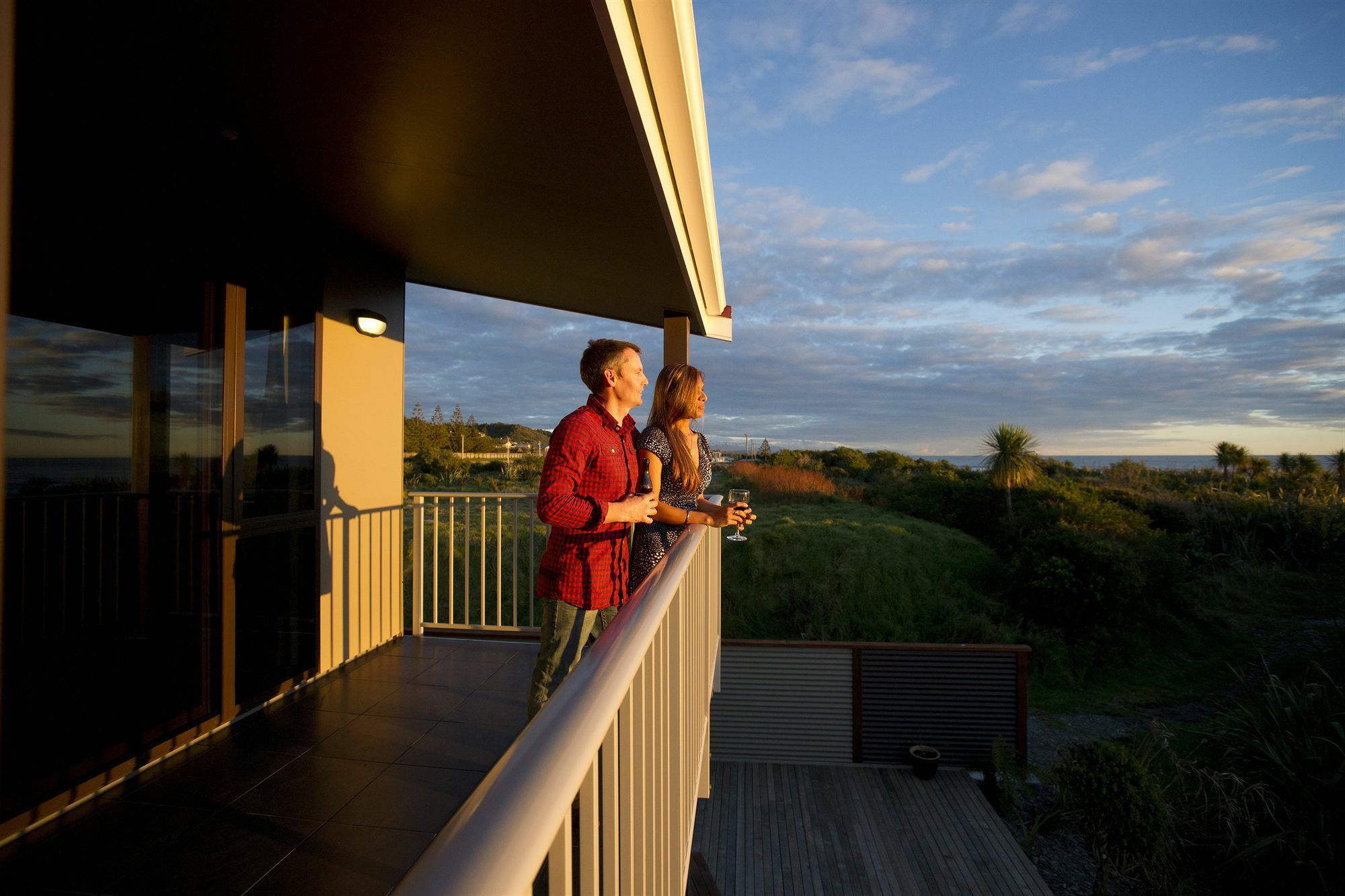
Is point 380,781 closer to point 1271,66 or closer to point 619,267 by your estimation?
point 619,267

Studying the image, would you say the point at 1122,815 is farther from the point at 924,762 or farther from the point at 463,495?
the point at 463,495

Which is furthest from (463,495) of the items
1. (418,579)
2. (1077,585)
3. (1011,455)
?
(1011,455)

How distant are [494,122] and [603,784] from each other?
7.34 feet

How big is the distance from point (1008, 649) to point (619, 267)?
8300 mm

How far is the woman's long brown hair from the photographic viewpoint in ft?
8.95

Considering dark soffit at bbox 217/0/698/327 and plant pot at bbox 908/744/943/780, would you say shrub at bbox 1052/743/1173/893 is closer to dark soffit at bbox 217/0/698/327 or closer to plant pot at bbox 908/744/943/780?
plant pot at bbox 908/744/943/780

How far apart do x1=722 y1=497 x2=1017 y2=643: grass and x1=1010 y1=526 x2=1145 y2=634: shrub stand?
2.72 ft

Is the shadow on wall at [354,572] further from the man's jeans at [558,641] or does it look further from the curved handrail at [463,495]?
the man's jeans at [558,641]

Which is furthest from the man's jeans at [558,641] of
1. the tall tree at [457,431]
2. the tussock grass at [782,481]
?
the tussock grass at [782,481]

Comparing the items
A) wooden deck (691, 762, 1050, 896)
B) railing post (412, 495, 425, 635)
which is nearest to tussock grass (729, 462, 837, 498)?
wooden deck (691, 762, 1050, 896)

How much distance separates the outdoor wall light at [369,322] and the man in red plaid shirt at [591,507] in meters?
2.48

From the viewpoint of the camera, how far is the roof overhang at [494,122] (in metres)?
1.83

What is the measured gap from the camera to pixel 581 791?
2.62ft

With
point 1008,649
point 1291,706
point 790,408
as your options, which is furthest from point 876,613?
point 790,408
